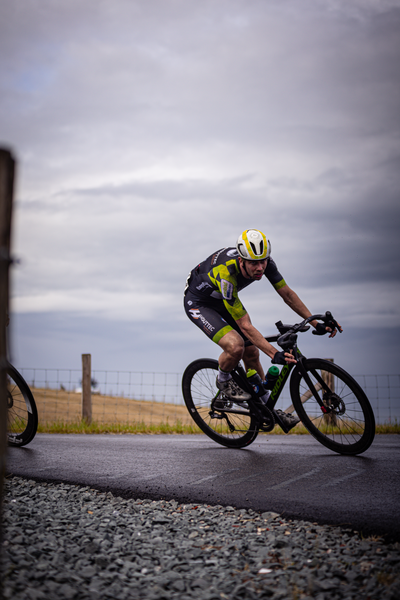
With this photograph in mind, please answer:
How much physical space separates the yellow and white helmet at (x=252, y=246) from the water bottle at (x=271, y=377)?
1.34m

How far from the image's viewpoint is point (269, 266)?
590 centimetres

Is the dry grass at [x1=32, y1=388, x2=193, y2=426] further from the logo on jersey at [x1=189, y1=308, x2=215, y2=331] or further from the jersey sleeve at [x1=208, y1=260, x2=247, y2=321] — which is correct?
the jersey sleeve at [x1=208, y1=260, x2=247, y2=321]

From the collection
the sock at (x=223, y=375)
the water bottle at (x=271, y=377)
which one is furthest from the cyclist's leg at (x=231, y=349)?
the water bottle at (x=271, y=377)

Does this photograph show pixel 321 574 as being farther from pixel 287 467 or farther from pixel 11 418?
pixel 11 418

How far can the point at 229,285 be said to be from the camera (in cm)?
536

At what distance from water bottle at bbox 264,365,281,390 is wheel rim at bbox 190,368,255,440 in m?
0.43

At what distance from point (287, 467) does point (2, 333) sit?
12.3ft

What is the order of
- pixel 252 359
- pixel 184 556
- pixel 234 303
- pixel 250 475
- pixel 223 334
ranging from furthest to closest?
pixel 252 359 < pixel 223 334 < pixel 234 303 < pixel 250 475 < pixel 184 556

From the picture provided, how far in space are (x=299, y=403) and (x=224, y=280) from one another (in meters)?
1.67

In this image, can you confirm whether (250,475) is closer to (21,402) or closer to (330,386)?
(330,386)

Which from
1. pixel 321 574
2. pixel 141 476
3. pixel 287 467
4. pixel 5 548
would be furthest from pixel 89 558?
pixel 287 467

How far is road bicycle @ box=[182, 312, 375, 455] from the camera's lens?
16.5ft

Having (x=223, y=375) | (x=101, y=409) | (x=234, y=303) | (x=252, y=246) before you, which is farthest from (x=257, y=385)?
(x=101, y=409)

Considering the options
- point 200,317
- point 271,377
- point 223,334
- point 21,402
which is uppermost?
point 200,317
